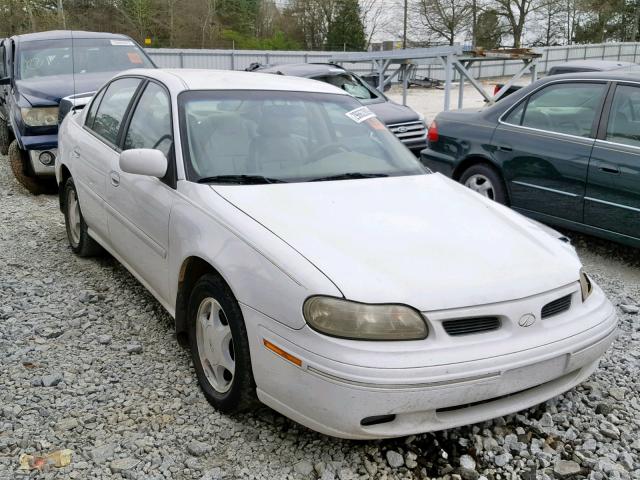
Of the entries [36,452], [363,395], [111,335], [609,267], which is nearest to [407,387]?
[363,395]

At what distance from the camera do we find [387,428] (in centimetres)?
238

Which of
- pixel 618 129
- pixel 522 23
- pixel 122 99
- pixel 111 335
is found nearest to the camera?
pixel 111 335

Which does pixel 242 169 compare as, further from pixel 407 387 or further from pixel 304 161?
pixel 407 387

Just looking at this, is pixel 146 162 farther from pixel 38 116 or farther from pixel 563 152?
pixel 38 116

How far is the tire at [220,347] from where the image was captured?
2.63 metres

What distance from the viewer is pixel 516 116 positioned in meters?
5.86

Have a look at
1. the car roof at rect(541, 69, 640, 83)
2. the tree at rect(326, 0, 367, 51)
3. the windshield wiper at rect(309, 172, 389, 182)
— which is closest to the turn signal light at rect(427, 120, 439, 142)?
the car roof at rect(541, 69, 640, 83)

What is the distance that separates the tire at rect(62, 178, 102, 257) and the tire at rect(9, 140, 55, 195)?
2.31 meters

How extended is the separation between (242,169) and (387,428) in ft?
5.02

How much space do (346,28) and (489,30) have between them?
10385 mm

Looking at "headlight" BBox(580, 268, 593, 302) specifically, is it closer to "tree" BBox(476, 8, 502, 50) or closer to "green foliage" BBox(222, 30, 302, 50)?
"green foliage" BBox(222, 30, 302, 50)

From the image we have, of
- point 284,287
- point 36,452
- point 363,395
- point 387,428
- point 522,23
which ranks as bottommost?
point 36,452

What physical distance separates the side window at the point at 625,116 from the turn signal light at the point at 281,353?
12.2 ft

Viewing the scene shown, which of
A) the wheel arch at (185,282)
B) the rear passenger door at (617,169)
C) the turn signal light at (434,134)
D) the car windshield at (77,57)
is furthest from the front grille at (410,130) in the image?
the wheel arch at (185,282)
